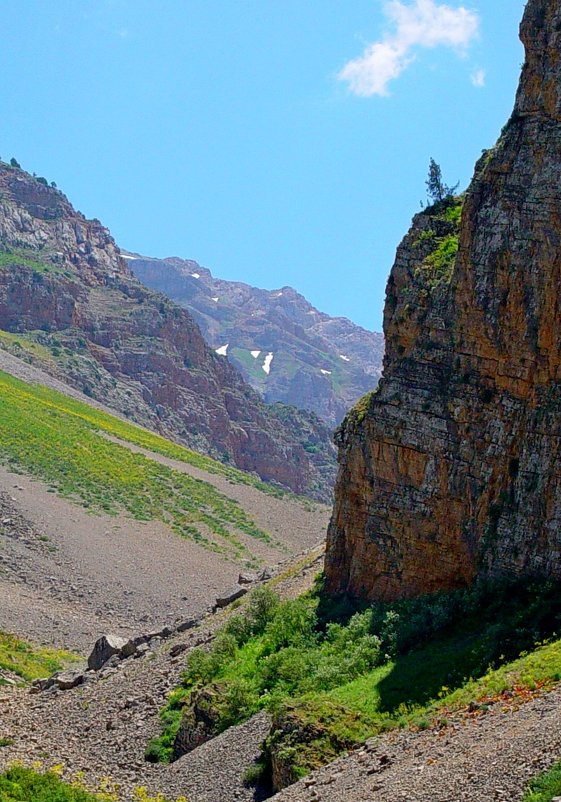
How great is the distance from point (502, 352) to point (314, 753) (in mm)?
11014

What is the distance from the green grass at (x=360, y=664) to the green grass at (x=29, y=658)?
29.5ft

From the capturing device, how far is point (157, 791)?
21719mm

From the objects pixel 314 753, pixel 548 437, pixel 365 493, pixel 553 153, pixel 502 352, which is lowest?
pixel 314 753

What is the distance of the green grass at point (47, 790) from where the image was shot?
66.4ft

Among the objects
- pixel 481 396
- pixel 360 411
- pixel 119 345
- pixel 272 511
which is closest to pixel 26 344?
pixel 119 345

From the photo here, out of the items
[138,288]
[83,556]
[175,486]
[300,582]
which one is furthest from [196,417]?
[300,582]

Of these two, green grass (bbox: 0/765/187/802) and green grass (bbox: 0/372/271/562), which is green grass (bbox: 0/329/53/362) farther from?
green grass (bbox: 0/765/187/802)

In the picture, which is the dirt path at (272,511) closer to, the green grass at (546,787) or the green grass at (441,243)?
the green grass at (441,243)

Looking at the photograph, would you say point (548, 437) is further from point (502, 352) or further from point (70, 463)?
point (70, 463)

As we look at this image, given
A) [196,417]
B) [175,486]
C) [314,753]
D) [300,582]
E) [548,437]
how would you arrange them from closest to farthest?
[314,753]
[548,437]
[300,582]
[175,486]
[196,417]

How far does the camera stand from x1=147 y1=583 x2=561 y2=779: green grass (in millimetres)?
19328

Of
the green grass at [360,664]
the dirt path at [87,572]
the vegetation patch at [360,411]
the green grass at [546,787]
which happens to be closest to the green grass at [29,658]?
the dirt path at [87,572]

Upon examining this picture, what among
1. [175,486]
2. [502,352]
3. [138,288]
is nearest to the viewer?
[502,352]

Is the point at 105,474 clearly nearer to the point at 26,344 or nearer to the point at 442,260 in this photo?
the point at 26,344
